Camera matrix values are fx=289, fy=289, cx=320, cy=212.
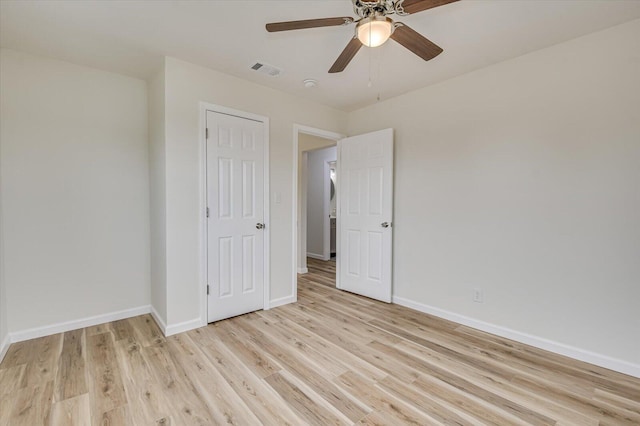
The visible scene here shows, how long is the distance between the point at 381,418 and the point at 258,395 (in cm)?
76

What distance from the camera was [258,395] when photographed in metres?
1.82

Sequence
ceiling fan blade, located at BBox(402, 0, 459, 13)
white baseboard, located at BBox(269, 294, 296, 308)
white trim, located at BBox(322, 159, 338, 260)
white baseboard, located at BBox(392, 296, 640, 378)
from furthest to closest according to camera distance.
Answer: white trim, located at BBox(322, 159, 338, 260) < white baseboard, located at BBox(269, 294, 296, 308) < white baseboard, located at BBox(392, 296, 640, 378) < ceiling fan blade, located at BBox(402, 0, 459, 13)

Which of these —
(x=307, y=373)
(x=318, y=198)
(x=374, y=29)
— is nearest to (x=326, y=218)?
(x=318, y=198)

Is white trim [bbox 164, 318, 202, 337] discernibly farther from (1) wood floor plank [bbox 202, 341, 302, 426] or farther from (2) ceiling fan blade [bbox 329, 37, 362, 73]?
(2) ceiling fan blade [bbox 329, 37, 362, 73]

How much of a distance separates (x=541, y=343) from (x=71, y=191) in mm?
4385

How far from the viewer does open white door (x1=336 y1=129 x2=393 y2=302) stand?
346cm

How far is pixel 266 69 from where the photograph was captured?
9.18 ft

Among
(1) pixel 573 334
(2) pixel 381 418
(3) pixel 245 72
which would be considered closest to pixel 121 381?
(2) pixel 381 418

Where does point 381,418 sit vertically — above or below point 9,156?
below

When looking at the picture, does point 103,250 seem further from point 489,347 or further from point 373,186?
point 489,347

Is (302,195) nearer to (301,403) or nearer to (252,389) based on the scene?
(252,389)

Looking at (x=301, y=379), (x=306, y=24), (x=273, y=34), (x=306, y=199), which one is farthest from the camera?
(x=306, y=199)

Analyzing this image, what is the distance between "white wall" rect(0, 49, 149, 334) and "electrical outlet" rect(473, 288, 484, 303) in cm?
341

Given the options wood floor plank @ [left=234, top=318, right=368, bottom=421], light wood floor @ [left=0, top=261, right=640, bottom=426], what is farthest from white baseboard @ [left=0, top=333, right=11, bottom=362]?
wood floor plank @ [left=234, top=318, right=368, bottom=421]
